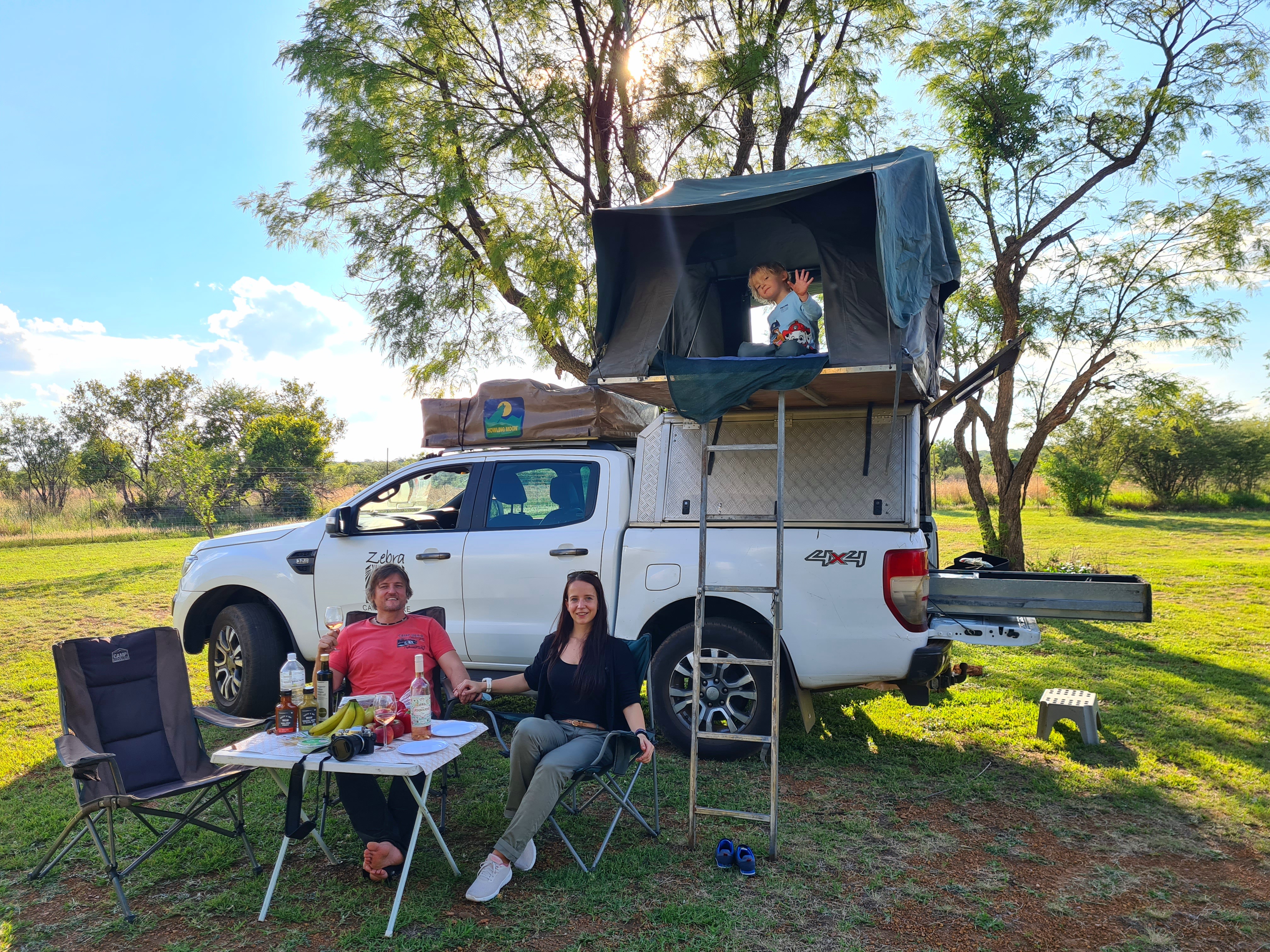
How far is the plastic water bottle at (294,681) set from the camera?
369cm

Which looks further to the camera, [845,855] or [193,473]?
[193,473]

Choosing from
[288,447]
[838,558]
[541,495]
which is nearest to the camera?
[838,558]

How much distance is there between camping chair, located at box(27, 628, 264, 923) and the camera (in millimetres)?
3625

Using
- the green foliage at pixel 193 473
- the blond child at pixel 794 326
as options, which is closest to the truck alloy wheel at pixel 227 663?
the blond child at pixel 794 326

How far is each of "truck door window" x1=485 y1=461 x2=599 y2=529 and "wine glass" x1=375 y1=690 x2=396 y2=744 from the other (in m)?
1.88

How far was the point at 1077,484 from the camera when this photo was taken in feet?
85.5

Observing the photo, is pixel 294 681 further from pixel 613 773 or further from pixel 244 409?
pixel 244 409

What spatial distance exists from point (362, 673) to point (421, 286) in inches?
292

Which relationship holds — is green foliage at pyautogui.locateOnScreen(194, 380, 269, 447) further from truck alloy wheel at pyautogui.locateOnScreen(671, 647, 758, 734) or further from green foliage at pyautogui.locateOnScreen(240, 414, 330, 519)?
truck alloy wheel at pyautogui.locateOnScreen(671, 647, 758, 734)

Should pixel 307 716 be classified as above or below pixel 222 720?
above

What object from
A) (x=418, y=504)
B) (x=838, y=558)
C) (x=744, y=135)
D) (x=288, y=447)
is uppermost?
(x=744, y=135)

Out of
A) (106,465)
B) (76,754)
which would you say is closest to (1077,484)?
(76,754)

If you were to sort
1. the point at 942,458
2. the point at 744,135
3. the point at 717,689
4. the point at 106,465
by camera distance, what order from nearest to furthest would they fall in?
the point at 717,689, the point at 744,135, the point at 942,458, the point at 106,465

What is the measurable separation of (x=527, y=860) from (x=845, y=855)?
59.4 inches
